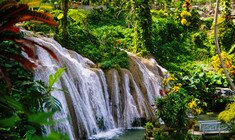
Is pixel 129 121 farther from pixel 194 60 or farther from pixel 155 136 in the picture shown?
pixel 194 60

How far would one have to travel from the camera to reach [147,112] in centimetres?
1764

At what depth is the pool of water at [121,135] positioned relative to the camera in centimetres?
1396

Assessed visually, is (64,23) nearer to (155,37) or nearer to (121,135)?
(121,135)

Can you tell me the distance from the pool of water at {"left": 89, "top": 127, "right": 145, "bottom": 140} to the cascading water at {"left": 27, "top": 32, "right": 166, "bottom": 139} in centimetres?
34

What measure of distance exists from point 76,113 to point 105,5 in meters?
24.9

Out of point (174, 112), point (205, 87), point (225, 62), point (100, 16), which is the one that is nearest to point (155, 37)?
point (100, 16)

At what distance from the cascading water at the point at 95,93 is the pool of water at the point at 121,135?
1.13 ft

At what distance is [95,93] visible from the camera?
15875mm

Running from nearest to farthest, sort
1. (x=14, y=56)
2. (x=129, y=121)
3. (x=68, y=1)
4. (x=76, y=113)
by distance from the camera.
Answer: (x=14, y=56)
(x=76, y=113)
(x=129, y=121)
(x=68, y=1)

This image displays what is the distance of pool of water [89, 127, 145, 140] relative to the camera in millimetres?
13961

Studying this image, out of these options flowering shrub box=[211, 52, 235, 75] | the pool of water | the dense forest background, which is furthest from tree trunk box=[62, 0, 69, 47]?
flowering shrub box=[211, 52, 235, 75]

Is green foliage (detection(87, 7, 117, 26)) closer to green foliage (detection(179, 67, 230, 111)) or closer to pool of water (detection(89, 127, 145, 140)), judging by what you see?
green foliage (detection(179, 67, 230, 111))

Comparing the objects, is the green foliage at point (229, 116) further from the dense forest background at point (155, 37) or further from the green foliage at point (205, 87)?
the green foliage at point (205, 87)

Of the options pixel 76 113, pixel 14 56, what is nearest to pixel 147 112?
pixel 76 113
